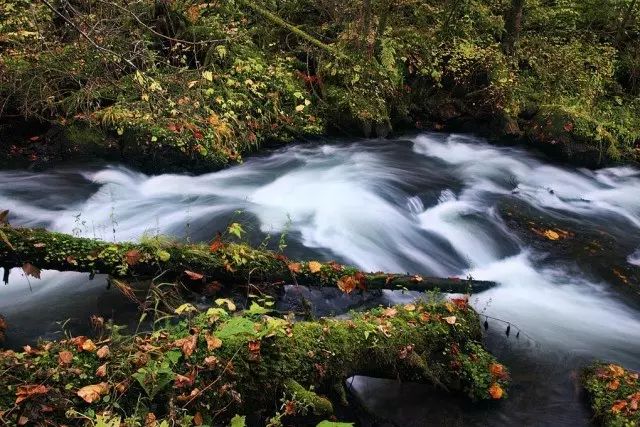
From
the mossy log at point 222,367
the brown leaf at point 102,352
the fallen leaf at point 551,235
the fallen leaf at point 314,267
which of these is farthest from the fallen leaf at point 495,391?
the fallen leaf at point 551,235

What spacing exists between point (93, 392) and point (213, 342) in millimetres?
711

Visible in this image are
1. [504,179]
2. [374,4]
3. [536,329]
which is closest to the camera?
[536,329]

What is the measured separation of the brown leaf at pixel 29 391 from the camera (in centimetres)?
263

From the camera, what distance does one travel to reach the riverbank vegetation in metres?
8.42

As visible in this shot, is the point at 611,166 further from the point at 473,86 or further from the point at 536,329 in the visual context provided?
the point at 536,329

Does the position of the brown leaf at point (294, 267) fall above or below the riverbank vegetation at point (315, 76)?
below

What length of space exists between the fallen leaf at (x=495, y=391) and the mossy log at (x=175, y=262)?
1.26 meters

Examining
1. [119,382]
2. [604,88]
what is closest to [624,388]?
[119,382]

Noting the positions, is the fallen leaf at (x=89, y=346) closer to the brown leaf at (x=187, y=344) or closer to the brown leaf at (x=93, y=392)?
the brown leaf at (x=93, y=392)

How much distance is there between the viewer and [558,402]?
192 inches

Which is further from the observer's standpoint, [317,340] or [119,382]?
[317,340]

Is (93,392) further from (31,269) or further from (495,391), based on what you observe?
(495,391)

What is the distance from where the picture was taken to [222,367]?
314 cm

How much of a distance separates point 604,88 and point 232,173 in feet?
31.5
